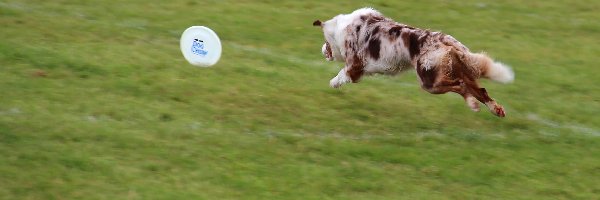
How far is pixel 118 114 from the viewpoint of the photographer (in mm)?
7844

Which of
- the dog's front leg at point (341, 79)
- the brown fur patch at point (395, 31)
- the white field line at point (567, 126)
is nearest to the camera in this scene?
the brown fur patch at point (395, 31)

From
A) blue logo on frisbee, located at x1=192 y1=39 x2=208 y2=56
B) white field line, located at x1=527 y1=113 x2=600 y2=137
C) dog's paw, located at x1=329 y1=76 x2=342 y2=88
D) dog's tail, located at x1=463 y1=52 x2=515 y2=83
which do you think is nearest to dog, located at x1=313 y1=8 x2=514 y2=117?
dog's tail, located at x1=463 y1=52 x2=515 y2=83

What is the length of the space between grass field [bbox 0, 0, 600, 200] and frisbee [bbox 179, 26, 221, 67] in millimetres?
108

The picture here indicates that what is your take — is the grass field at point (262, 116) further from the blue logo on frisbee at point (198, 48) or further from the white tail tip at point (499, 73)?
the white tail tip at point (499, 73)

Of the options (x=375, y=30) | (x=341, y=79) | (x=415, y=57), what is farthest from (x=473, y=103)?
(x=341, y=79)

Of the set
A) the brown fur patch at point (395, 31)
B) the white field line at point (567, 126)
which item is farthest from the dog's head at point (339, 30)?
the white field line at point (567, 126)

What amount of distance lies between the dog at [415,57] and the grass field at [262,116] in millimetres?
423

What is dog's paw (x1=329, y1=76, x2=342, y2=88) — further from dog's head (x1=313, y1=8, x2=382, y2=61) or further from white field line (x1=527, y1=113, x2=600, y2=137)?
white field line (x1=527, y1=113, x2=600, y2=137)

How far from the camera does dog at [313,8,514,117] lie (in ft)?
24.5

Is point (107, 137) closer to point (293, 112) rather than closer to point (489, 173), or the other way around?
point (293, 112)

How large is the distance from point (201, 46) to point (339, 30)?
1.72 metres

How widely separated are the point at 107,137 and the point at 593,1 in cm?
833

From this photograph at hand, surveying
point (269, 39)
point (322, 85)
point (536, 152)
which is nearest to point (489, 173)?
point (536, 152)

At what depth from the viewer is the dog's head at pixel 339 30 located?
8.14m
